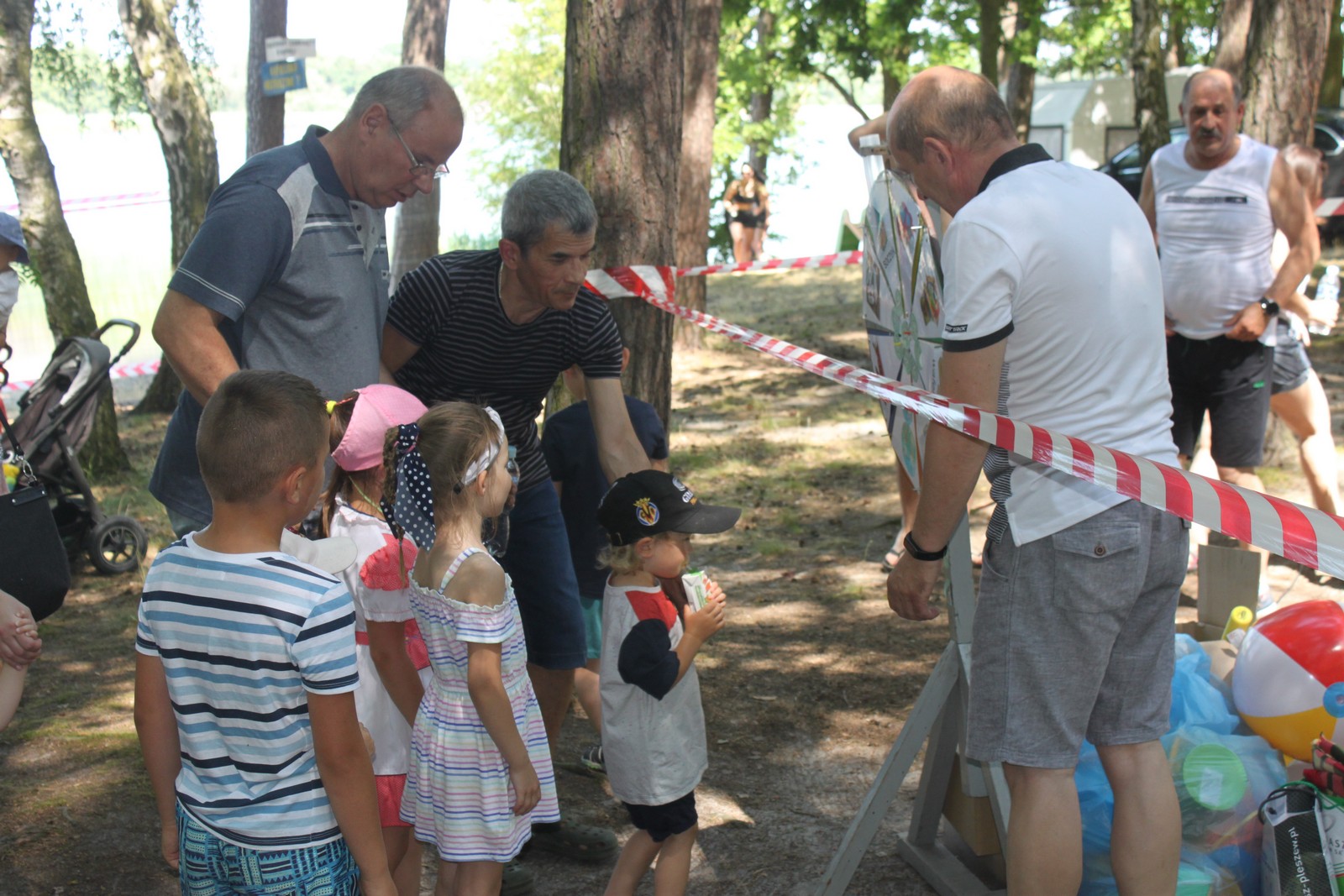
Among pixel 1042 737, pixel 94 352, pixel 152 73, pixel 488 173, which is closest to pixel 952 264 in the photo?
pixel 1042 737

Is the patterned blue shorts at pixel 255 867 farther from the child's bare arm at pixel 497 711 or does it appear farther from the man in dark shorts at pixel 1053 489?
the man in dark shorts at pixel 1053 489

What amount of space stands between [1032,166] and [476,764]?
170 centimetres

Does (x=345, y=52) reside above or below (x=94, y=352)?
above

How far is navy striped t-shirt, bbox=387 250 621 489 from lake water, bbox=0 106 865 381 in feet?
4.15

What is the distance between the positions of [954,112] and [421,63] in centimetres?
1271

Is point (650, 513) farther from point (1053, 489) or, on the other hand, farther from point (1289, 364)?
point (1289, 364)

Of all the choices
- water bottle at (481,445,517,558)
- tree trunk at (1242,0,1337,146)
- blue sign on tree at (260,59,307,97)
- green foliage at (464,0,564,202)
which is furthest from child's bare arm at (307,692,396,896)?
green foliage at (464,0,564,202)

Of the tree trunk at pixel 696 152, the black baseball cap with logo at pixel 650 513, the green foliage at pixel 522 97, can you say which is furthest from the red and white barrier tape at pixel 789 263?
the green foliage at pixel 522 97

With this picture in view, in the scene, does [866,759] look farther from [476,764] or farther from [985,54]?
[985,54]

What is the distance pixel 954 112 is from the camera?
2.65 meters

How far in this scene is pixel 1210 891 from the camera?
3.00m

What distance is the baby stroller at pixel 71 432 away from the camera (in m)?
6.27

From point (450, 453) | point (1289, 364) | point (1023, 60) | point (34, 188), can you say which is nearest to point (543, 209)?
point (450, 453)

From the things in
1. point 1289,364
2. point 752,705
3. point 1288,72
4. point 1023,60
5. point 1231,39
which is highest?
point 1023,60
